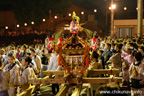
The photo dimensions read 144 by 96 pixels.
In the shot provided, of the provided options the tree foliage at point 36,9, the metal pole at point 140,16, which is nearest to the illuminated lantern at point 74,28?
the metal pole at point 140,16

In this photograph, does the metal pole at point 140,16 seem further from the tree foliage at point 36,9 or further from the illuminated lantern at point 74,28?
the tree foliage at point 36,9

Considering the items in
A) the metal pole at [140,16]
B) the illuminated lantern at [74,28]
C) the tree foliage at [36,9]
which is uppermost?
the tree foliage at [36,9]

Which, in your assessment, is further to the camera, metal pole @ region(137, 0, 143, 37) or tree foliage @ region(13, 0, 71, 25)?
tree foliage @ region(13, 0, 71, 25)

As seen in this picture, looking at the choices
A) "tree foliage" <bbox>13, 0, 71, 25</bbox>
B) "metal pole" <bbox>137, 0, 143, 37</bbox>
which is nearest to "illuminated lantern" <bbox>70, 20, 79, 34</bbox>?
"metal pole" <bbox>137, 0, 143, 37</bbox>

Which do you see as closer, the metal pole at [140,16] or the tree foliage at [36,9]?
the metal pole at [140,16]

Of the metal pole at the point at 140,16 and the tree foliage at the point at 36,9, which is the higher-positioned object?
the tree foliage at the point at 36,9

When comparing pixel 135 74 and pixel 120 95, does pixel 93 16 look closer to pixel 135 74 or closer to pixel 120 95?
pixel 135 74

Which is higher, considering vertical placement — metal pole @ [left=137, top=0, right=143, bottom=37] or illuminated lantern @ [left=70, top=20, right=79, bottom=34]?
metal pole @ [left=137, top=0, right=143, bottom=37]

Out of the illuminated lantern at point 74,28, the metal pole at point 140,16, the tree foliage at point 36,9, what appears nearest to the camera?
the illuminated lantern at point 74,28

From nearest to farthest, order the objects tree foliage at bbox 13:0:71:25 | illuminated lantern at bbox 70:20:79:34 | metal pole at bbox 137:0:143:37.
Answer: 1. illuminated lantern at bbox 70:20:79:34
2. metal pole at bbox 137:0:143:37
3. tree foliage at bbox 13:0:71:25

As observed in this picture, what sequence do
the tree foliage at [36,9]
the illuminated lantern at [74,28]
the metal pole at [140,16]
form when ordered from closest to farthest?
the illuminated lantern at [74,28], the metal pole at [140,16], the tree foliage at [36,9]

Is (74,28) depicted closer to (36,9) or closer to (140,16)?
(140,16)

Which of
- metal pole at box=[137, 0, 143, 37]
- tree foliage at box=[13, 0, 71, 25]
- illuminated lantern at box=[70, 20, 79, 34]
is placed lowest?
illuminated lantern at box=[70, 20, 79, 34]

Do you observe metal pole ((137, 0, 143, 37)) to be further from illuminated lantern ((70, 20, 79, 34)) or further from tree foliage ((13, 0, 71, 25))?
tree foliage ((13, 0, 71, 25))
